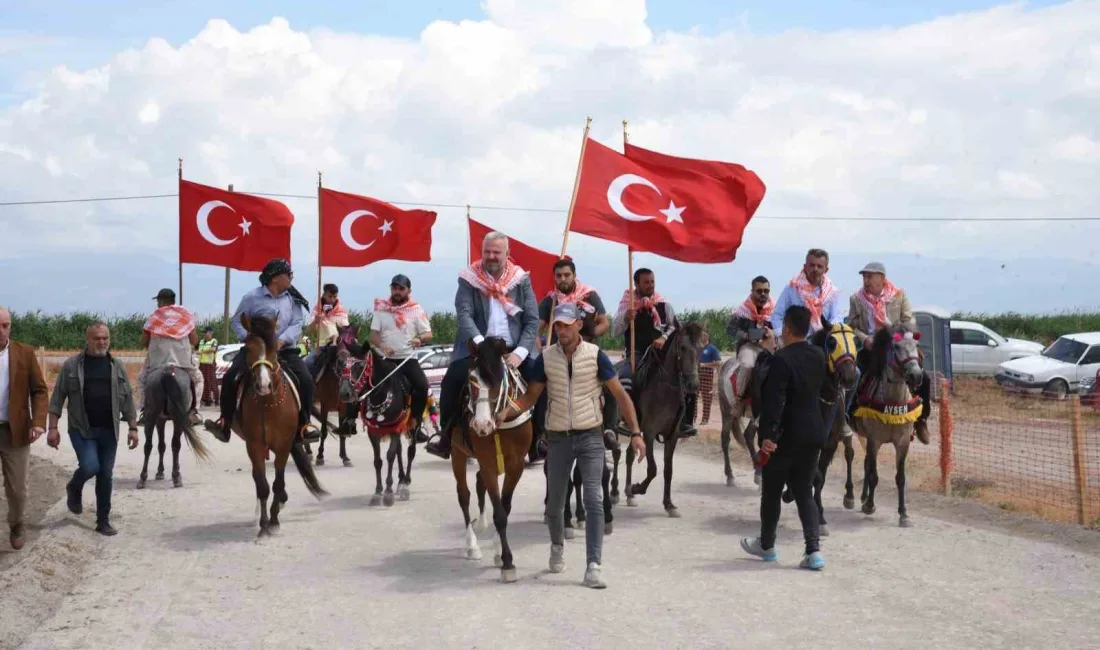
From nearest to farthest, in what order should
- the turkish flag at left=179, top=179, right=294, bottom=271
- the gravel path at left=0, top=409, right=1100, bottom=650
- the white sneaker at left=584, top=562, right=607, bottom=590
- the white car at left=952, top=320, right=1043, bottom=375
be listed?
the gravel path at left=0, top=409, right=1100, bottom=650 < the white sneaker at left=584, top=562, right=607, bottom=590 < the turkish flag at left=179, top=179, right=294, bottom=271 < the white car at left=952, top=320, right=1043, bottom=375

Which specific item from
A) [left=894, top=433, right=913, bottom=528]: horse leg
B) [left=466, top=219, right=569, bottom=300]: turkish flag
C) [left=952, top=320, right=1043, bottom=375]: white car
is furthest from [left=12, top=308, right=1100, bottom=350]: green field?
[left=894, top=433, right=913, bottom=528]: horse leg

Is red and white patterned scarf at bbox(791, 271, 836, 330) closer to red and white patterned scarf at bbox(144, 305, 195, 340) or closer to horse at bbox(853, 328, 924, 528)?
horse at bbox(853, 328, 924, 528)

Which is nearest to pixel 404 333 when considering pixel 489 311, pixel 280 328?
pixel 280 328

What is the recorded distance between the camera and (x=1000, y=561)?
10.3 m

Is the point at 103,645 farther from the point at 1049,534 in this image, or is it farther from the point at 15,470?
the point at 1049,534

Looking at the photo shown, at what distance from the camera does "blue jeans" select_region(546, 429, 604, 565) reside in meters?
9.08

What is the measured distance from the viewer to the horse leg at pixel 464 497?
10.0 metres

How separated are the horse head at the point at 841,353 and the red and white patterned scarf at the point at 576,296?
2.50 metres

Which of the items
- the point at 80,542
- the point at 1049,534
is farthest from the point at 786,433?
the point at 80,542

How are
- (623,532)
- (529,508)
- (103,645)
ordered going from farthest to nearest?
(529,508) < (623,532) < (103,645)

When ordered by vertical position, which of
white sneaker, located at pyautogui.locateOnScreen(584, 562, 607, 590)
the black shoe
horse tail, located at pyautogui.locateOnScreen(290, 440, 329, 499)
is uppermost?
horse tail, located at pyautogui.locateOnScreen(290, 440, 329, 499)

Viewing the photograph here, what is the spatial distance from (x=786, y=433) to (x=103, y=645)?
18.1 feet

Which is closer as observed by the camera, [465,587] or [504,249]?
[465,587]

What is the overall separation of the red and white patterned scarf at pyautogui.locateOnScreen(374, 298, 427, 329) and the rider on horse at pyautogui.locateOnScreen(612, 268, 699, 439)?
2782 mm
